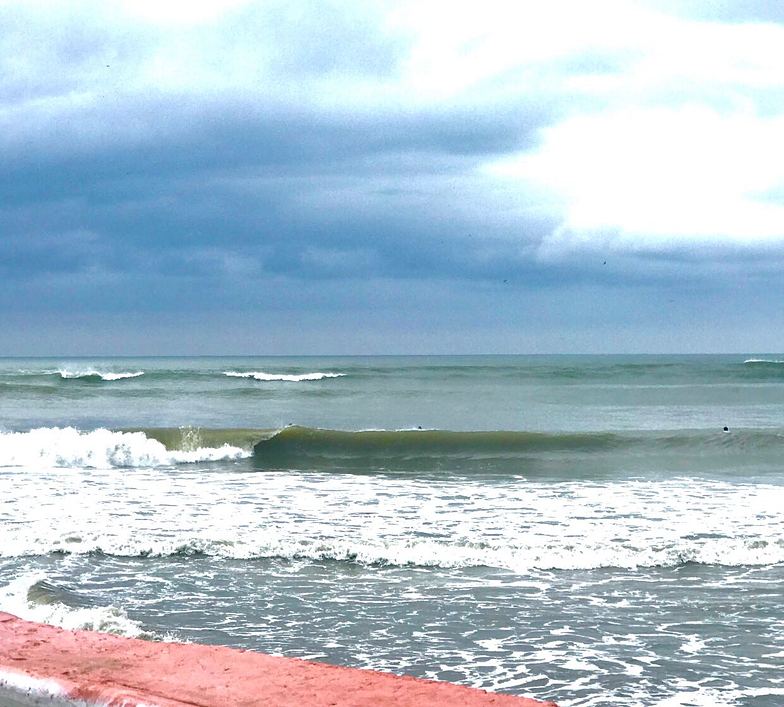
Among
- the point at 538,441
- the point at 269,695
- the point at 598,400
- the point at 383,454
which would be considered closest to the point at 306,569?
the point at 269,695

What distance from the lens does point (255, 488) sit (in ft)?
47.8

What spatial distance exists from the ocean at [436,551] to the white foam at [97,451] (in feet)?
0.23

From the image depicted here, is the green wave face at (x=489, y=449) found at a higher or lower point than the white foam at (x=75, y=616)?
lower

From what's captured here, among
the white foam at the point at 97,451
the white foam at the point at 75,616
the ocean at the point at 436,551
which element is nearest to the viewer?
the ocean at the point at 436,551

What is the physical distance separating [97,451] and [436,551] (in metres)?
13.8

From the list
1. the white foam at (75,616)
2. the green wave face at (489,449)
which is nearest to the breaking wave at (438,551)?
the white foam at (75,616)

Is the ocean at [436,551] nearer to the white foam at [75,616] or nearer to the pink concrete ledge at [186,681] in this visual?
the white foam at [75,616]

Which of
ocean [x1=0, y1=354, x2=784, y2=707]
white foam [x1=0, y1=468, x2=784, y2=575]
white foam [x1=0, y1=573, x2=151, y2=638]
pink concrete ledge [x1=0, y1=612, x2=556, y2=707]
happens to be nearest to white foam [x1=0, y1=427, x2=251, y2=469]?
ocean [x1=0, y1=354, x2=784, y2=707]

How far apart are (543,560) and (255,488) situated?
21.9ft

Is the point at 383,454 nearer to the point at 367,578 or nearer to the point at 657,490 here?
the point at 657,490

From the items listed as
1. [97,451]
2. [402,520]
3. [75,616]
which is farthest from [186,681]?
[97,451]

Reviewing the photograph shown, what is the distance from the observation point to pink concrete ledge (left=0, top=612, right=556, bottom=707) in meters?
3.11

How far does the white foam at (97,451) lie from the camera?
20.4 meters

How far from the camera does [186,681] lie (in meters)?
3.32
